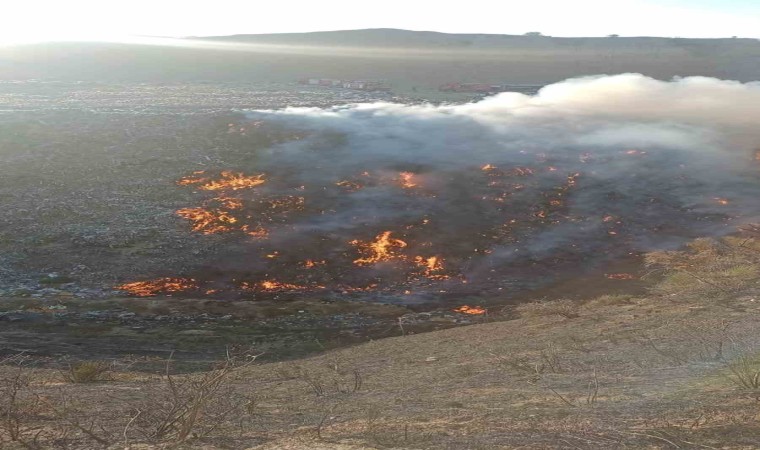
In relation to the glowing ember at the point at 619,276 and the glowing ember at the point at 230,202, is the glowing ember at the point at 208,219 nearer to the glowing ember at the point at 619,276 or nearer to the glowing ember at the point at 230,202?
the glowing ember at the point at 230,202

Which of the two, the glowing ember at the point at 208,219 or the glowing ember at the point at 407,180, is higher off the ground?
the glowing ember at the point at 407,180

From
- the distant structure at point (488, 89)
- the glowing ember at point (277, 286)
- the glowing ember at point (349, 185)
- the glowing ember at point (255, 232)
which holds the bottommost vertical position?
the glowing ember at point (277, 286)

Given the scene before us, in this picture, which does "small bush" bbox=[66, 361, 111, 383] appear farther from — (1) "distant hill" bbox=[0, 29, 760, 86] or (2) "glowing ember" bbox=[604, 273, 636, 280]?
(1) "distant hill" bbox=[0, 29, 760, 86]

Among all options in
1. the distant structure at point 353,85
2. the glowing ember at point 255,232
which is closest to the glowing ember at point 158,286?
the glowing ember at point 255,232

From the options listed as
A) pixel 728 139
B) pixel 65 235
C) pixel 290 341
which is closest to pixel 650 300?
pixel 290 341

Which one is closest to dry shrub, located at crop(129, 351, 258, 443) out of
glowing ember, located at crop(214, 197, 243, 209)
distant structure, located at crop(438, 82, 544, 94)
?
glowing ember, located at crop(214, 197, 243, 209)

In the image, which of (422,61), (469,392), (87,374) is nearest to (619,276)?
(469,392)
